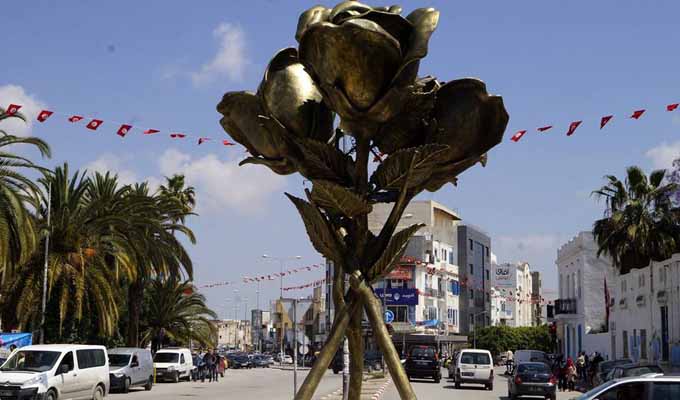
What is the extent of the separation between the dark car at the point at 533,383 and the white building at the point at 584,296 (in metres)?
25.1

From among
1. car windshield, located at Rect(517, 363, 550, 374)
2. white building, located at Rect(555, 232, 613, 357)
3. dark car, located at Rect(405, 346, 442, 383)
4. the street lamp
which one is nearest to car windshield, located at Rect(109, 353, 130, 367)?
dark car, located at Rect(405, 346, 442, 383)

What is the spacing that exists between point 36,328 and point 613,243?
25995mm

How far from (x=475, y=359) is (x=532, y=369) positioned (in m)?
7.93

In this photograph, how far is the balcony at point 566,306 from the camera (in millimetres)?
61719

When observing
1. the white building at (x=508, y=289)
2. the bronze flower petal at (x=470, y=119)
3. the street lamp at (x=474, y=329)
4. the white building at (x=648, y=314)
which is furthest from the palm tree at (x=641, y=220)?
the white building at (x=508, y=289)

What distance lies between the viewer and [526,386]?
2984 cm

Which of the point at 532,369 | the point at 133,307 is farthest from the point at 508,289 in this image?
the point at 532,369

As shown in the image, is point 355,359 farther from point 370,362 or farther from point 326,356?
point 370,362

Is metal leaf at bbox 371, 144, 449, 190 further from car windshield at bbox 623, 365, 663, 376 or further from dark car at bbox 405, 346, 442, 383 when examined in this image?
dark car at bbox 405, 346, 442, 383

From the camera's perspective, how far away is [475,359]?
1505 inches

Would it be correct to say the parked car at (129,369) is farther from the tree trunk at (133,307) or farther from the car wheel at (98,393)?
the car wheel at (98,393)

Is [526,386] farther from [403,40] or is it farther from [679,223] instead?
[403,40]

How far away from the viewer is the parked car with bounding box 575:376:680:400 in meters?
13.9

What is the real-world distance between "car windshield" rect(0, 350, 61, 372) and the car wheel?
6.84ft
